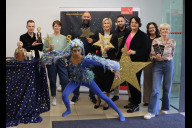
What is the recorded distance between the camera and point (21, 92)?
361cm

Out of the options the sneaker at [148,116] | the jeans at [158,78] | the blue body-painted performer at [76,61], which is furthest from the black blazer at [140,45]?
the sneaker at [148,116]

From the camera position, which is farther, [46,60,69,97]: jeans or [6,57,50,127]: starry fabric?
[46,60,69,97]: jeans

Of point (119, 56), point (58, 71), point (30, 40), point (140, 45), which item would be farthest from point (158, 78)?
point (30, 40)

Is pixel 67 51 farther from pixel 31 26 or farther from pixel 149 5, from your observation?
pixel 149 5

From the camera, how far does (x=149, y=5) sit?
645cm

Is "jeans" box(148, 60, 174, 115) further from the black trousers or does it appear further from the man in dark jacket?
the man in dark jacket

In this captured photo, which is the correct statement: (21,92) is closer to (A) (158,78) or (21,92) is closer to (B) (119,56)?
(B) (119,56)

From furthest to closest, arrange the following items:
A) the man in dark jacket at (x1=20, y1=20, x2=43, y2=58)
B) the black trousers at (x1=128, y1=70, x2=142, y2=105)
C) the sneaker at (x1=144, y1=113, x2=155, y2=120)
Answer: the man in dark jacket at (x1=20, y1=20, x2=43, y2=58) → the black trousers at (x1=128, y1=70, x2=142, y2=105) → the sneaker at (x1=144, y1=113, x2=155, y2=120)

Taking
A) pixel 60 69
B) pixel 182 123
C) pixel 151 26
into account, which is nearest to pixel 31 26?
pixel 60 69

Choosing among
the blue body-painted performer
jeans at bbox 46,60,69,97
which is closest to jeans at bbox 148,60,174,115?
the blue body-painted performer

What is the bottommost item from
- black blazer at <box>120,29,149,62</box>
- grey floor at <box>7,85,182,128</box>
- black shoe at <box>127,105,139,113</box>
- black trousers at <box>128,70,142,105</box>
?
grey floor at <box>7,85,182,128</box>

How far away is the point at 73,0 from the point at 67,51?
2912 millimetres

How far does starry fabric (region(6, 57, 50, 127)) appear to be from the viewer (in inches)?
139

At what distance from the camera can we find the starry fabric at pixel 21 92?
3.54 m
